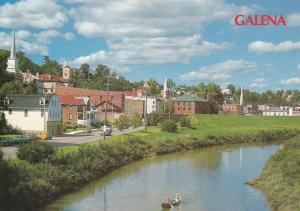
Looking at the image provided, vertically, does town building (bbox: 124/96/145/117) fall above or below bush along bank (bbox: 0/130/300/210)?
above

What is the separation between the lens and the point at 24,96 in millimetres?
76188

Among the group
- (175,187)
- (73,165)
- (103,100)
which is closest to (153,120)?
(103,100)

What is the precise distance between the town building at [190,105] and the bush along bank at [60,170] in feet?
268

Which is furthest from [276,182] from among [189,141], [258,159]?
[189,141]

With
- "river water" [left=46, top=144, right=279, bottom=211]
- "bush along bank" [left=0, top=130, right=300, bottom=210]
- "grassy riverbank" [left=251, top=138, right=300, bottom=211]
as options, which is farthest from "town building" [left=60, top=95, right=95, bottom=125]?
"grassy riverbank" [left=251, top=138, right=300, bottom=211]

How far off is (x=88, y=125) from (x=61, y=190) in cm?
5790

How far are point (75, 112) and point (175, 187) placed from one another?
59828mm

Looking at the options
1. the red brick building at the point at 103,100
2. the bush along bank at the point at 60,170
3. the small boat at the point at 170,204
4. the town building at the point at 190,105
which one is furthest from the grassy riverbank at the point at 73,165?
the town building at the point at 190,105

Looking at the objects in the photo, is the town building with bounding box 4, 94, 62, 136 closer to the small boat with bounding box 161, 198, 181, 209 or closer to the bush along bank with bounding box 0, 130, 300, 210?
the bush along bank with bounding box 0, 130, 300, 210

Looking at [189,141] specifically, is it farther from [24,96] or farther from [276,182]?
[276,182]

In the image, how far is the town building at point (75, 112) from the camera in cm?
10025

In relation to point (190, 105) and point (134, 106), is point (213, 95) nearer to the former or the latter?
point (190, 105)

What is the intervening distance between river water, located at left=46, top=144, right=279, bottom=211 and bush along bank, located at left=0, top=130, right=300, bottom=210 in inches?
37.1

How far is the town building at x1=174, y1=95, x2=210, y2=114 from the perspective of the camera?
505ft
